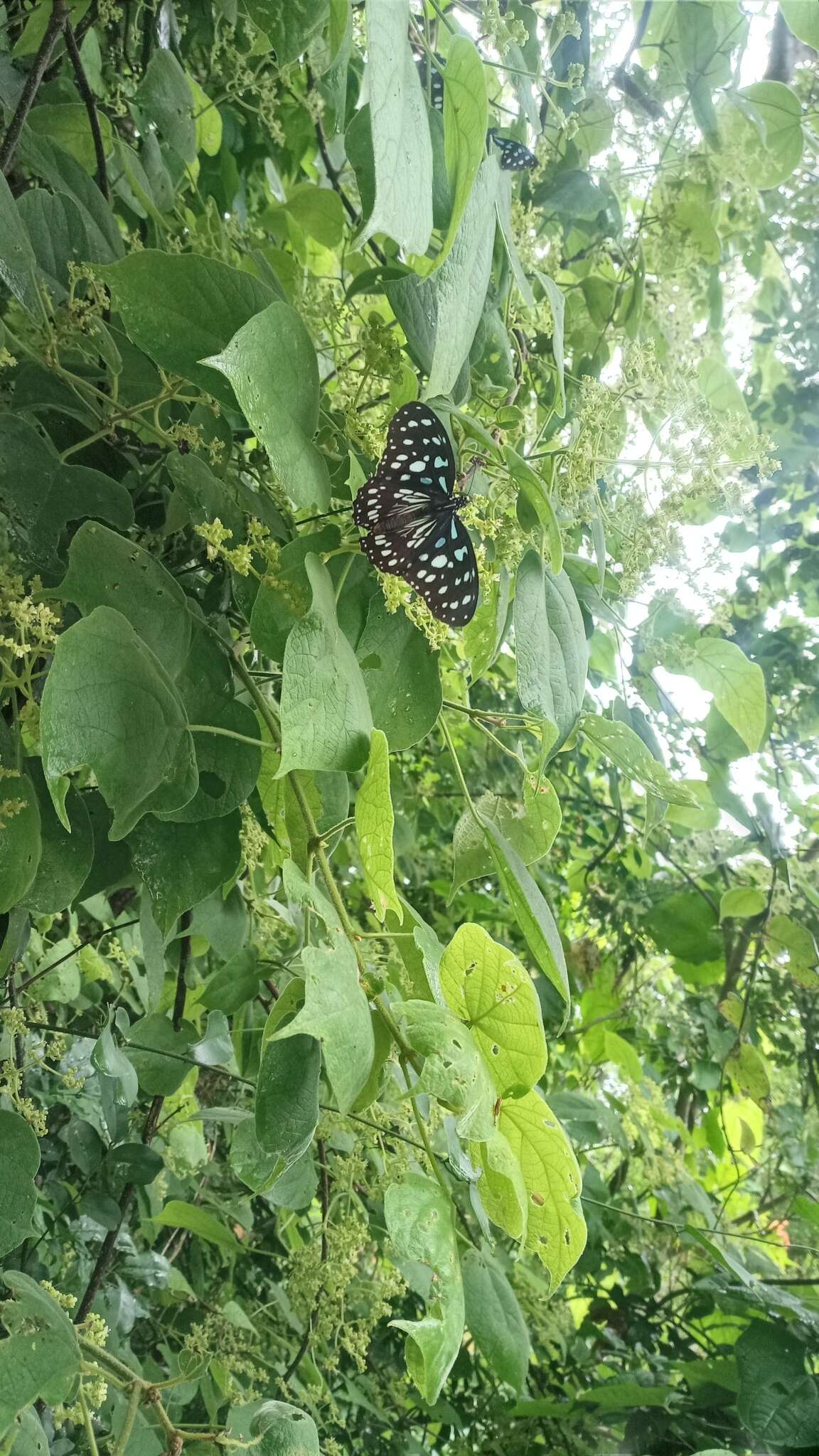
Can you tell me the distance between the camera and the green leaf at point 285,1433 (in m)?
0.49

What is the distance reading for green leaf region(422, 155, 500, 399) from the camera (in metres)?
0.40

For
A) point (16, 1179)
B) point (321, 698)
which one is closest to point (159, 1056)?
point (16, 1179)

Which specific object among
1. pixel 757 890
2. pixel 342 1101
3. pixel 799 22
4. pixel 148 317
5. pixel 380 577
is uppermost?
pixel 799 22

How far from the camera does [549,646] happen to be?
0.52m

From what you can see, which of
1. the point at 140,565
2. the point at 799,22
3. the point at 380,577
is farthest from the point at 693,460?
the point at 799,22

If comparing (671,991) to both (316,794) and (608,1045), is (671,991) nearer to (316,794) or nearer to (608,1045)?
(608,1045)

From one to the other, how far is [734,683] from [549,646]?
361 mm

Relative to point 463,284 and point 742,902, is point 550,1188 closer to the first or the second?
point 463,284

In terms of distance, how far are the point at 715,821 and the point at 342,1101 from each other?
0.92 meters

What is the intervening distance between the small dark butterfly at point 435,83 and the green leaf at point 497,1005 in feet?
1.46

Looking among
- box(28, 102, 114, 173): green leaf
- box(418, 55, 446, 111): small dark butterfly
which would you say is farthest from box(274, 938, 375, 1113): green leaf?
box(28, 102, 114, 173): green leaf

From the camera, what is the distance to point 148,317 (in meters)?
0.44

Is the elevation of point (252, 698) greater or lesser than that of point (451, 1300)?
greater

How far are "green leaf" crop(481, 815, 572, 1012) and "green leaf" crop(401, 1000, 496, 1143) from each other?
131 mm
